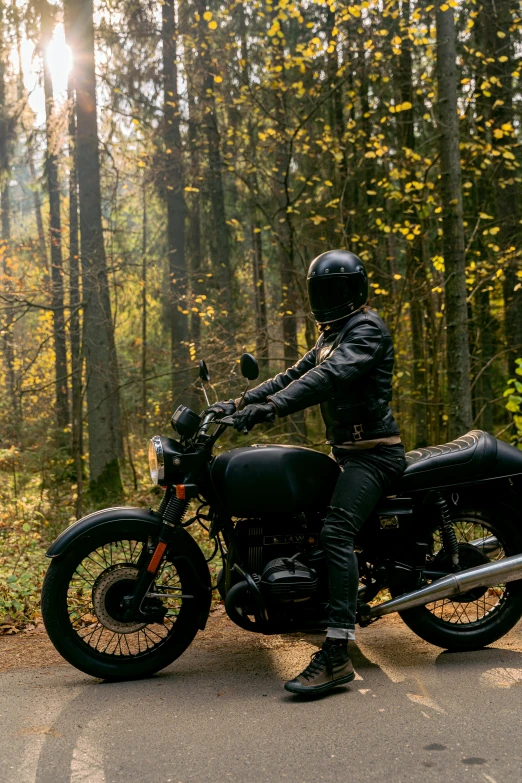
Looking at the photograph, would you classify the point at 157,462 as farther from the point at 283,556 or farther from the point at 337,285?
the point at 337,285

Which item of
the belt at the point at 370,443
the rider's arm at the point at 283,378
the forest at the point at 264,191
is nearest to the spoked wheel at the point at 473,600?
the belt at the point at 370,443

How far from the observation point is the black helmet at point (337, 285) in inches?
161

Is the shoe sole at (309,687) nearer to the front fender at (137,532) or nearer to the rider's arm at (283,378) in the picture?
the front fender at (137,532)

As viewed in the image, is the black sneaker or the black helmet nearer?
the black sneaker

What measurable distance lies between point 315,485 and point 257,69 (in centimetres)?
918

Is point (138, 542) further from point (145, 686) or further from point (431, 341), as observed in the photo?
point (431, 341)

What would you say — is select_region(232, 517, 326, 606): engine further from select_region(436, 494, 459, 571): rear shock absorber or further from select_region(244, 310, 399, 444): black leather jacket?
select_region(436, 494, 459, 571): rear shock absorber

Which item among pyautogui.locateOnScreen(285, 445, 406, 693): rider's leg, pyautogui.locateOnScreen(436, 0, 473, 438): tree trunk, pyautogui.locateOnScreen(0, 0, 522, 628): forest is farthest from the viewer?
pyautogui.locateOnScreen(0, 0, 522, 628): forest

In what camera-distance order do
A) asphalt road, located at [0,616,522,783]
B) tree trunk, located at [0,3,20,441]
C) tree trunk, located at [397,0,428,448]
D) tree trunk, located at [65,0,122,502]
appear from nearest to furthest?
asphalt road, located at [0,616,522,783], tree trunk, located at [397,0,428,448], tree trunk, located at [0,3,20,441], tree trunk, located at [65,0,122,502]

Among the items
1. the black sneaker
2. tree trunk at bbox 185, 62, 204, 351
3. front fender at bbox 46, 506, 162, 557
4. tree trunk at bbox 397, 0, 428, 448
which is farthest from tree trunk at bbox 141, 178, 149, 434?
the black sneaker

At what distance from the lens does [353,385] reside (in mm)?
4035

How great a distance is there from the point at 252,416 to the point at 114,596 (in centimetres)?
125

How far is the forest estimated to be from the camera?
30.1ft

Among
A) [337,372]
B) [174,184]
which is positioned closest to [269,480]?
[337,372]
